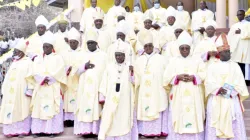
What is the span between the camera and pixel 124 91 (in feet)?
24.1

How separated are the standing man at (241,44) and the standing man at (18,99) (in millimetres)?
5755

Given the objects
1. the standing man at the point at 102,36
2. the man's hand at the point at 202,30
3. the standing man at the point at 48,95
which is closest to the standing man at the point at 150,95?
the standing man at the point at 48,95

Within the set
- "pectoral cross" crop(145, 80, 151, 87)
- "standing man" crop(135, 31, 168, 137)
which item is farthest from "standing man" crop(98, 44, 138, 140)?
"pectoral cross" crop(145, 80, 151, 87)

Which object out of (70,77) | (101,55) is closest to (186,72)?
(101,55)

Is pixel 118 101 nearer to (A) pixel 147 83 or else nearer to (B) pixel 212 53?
(A) pixel 147 83

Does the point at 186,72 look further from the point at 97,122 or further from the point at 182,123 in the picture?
the point at 97,122

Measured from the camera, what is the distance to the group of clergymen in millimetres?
7070

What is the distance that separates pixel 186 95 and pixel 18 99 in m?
3.47

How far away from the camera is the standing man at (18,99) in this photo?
26.6 ft

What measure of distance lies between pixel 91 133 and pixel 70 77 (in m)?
1.39

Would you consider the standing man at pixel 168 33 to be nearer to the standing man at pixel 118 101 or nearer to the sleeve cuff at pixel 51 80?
the standing man at pixel 118 101

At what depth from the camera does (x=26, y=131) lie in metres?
8.16

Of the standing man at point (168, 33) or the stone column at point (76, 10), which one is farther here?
the stone column at point (76, 10)

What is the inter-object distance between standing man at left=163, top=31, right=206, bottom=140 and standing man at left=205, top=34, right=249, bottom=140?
7.6 inches
